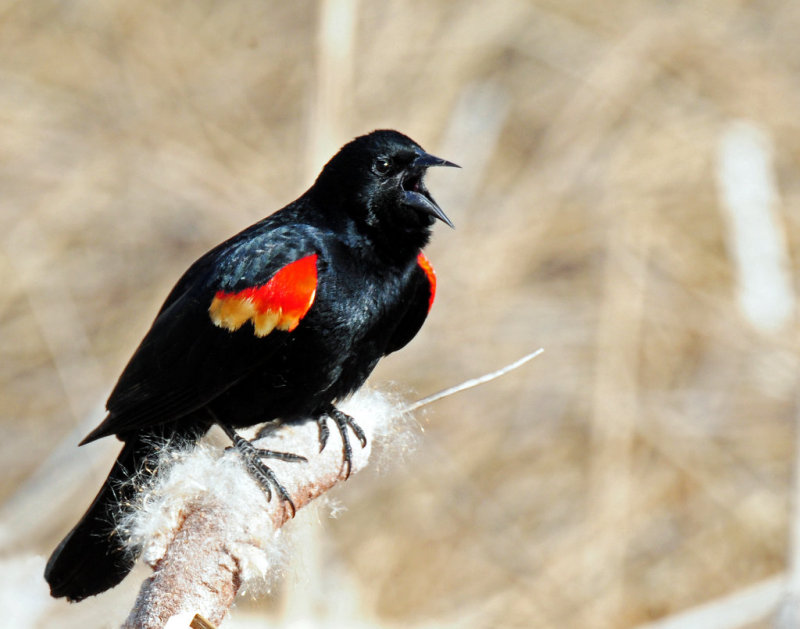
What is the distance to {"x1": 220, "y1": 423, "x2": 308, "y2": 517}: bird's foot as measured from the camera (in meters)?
1.67

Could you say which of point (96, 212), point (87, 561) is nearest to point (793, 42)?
point (96, 212)

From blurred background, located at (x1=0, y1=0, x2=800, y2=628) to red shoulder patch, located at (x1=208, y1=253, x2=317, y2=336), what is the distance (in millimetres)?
2296

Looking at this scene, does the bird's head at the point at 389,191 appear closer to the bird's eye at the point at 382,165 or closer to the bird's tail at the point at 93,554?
the bird's eye at the point at 382,165

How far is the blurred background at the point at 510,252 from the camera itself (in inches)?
185

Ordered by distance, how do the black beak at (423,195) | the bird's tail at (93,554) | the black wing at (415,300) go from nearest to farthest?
the bird's tail at (93,554) < the black beak at (423,195) < the black wing at (415,300)

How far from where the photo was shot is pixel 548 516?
16.1 ft

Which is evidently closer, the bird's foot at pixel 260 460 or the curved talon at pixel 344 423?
the bird's foot at pixel 260 460

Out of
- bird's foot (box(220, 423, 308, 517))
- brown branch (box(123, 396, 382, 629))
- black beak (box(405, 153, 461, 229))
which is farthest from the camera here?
black beak (box(405, 153, 461, 229))

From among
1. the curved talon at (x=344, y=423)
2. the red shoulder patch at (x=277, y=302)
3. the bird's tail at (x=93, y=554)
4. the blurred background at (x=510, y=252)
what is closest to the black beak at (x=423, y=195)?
the red shoulder patch at (x=277, y=302)

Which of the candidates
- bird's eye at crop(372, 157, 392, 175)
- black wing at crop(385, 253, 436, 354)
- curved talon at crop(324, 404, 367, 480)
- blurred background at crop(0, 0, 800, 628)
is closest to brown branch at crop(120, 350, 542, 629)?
curved talon at crop(324, 404, 367, 480)

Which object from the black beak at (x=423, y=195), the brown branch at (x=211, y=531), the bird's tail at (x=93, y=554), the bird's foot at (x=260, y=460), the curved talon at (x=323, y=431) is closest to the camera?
the brown branch at (x=211, y=531)

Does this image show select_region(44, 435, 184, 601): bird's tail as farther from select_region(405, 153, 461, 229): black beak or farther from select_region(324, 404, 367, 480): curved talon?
select_region(405, 153, 461, 229): black beak

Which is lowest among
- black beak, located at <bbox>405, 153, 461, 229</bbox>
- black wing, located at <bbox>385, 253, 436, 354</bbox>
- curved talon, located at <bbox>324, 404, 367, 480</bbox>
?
curved talon, located at <bbox>324, 404, 367, 480</bbox>

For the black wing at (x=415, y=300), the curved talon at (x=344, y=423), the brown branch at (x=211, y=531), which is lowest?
the curved talon at (x=344, y=423)
